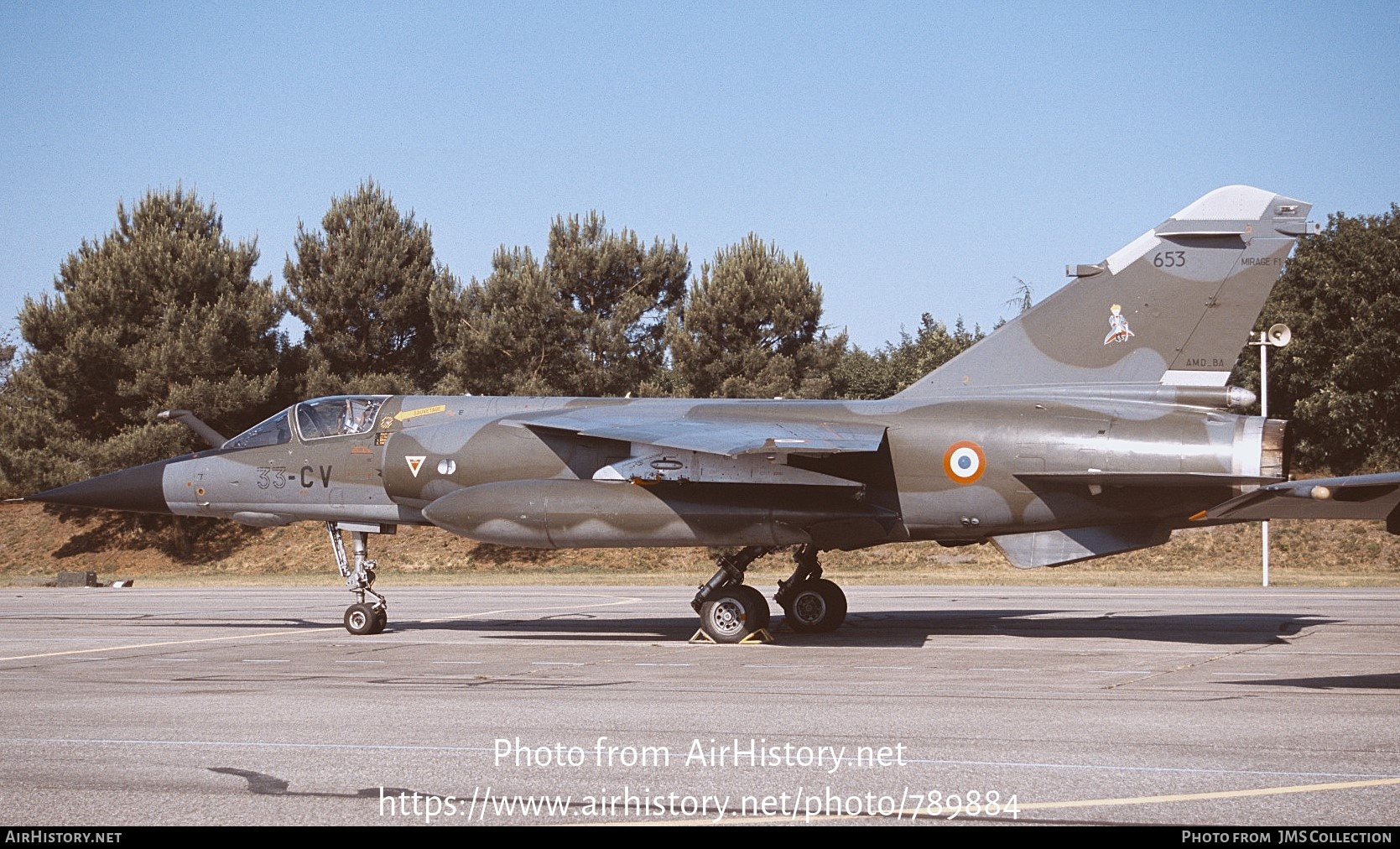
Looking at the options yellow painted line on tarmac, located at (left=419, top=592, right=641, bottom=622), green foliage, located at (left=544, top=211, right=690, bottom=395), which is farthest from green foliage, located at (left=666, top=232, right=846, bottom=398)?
yellow painted line on tarmac, located at (left=419, top=592, right=641, bottom=622)

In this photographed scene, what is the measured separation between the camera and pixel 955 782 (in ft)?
23.9

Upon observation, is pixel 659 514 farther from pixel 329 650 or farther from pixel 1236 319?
pixel 1236 319

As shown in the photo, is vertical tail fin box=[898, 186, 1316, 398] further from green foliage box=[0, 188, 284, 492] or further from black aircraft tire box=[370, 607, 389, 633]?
green foliage box=[0, 188, 284, 492]

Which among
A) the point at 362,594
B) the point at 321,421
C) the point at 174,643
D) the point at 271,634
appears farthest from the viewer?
the point at 321,421

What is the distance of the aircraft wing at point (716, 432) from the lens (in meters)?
14.9

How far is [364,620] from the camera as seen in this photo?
18203 mm

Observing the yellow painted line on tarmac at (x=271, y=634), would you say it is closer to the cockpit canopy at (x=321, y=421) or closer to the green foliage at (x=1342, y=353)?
the cockpit canopy at (x=321, y=421)

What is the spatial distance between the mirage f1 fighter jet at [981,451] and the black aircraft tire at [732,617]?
0.02 metres

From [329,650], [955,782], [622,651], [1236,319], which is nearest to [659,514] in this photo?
[622,651]

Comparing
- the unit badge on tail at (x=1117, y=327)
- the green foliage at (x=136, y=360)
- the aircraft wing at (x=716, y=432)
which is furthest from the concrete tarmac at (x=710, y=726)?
the green foliage at (x=136, y=360)

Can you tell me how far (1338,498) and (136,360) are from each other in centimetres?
4239

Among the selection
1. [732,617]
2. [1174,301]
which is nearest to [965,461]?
[1174,301]

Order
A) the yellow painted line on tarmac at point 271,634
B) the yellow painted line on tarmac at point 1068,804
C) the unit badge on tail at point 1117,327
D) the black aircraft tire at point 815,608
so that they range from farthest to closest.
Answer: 1. the black aircraft tire at point 815,608
2. the unit badge on tail at point 1117,327
3. the yellow painted line on tarmac at point 271,634
4. the yellow painted line on tarmac at point 1068,804

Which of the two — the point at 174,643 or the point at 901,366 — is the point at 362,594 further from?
the point at 901,366
